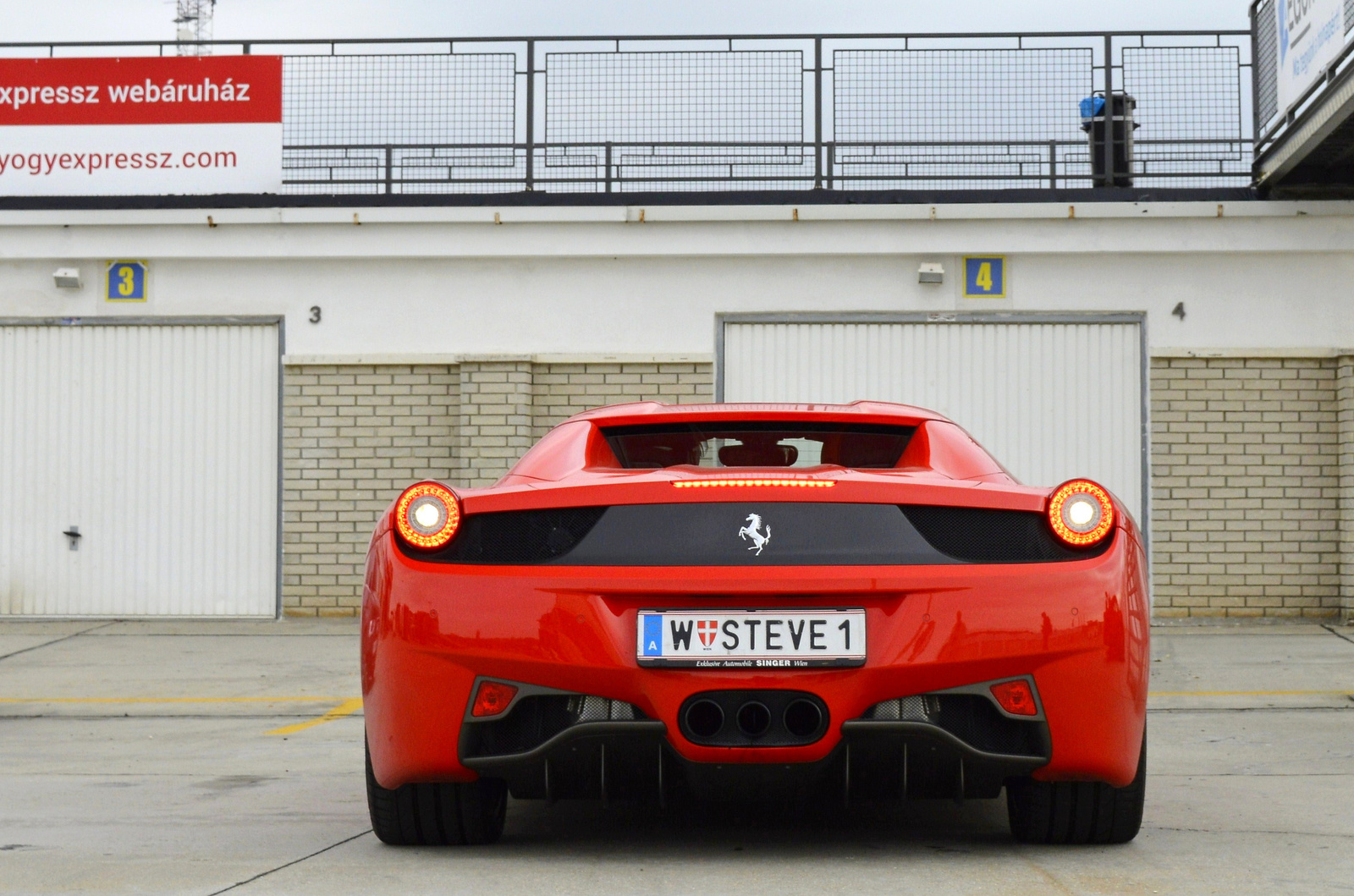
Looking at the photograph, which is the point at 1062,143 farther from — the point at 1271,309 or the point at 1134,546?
the point at 1134,546

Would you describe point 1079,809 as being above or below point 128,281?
below

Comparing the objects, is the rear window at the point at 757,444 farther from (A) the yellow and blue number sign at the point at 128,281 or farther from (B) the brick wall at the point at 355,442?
(A) the yellow and blue number sign at the point at 128,281

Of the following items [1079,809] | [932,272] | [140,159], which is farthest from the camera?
[140,159]

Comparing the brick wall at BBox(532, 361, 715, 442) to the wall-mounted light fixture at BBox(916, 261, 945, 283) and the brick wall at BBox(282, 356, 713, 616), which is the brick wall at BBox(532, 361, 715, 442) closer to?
the brick wall at BBox(282, 356, 713, 616)

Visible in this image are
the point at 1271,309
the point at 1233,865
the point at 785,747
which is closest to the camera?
the point at 785,747

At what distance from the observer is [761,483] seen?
374 cm

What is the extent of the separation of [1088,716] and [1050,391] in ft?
31.9

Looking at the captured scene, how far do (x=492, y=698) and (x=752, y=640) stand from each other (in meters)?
0.63

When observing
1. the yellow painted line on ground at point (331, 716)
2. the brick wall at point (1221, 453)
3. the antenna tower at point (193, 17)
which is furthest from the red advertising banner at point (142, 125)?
the antenna tower at point (193, 17)

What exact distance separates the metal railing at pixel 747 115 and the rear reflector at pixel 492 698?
1009cm

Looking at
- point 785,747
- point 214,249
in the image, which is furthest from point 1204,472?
point 785,747

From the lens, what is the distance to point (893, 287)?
13.2 metres

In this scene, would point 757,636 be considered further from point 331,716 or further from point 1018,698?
point 331,716

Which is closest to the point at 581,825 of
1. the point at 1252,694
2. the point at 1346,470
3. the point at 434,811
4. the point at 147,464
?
the point at 434,811
